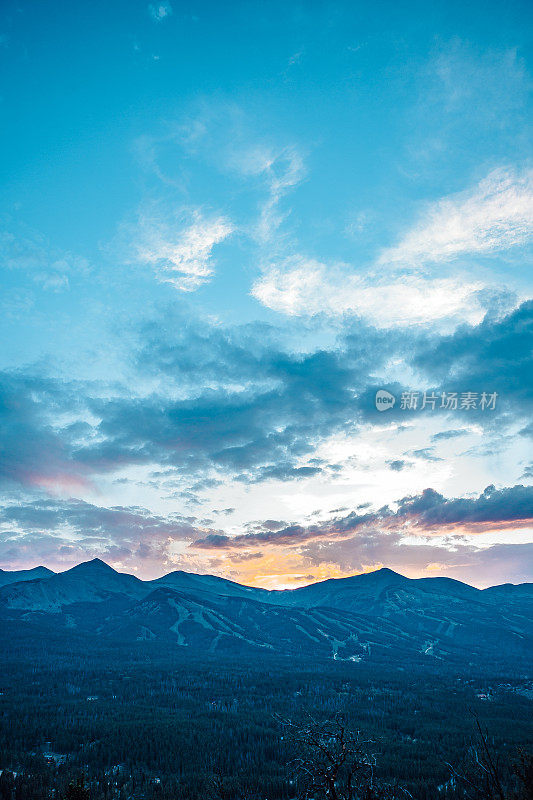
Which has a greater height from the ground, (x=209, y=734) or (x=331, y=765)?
(x=331, y=765)

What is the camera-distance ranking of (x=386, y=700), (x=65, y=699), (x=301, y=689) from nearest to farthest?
(x=65, y=699) < (x=386, y=700) < (x=301, y=689)

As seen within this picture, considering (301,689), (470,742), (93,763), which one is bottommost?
(301,689)

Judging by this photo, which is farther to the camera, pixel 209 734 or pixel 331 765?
pixel 209 734

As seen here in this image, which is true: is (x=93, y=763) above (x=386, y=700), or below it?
above

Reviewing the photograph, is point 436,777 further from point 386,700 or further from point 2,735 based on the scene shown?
point 2,735

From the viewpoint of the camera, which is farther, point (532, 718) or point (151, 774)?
point (532, 718)

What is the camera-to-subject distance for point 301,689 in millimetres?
196125

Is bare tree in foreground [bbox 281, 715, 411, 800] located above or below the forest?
above

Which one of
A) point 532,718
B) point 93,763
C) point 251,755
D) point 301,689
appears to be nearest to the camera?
point 93,763

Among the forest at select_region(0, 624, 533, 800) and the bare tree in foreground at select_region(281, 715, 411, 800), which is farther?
the forest at select_region(0, 624, 533, 800)

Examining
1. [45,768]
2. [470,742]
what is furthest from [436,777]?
[45,768]

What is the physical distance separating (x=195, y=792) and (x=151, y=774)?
17.8 m

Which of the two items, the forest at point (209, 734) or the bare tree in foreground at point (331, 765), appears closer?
the bare tree in foreground at point (331, 765)

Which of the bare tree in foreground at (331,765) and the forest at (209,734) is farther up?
the bare tree in foreground at (331,765)
